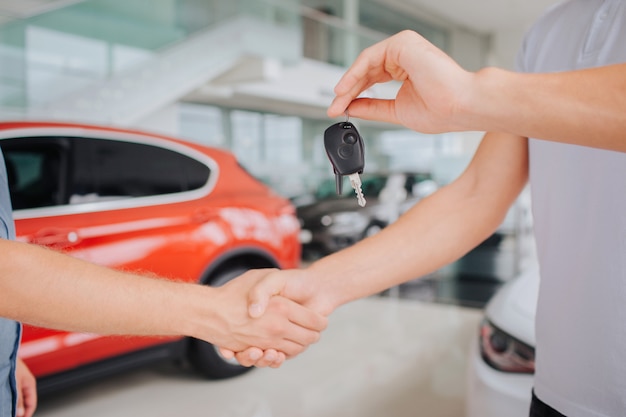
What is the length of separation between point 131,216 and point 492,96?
214cm

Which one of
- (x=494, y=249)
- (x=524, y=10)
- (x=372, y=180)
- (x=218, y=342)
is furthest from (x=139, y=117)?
(x=524, y=10)

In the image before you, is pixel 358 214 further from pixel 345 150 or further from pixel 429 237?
pixel 345 150

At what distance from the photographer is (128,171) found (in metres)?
2.61

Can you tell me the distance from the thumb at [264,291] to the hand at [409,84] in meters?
0.37

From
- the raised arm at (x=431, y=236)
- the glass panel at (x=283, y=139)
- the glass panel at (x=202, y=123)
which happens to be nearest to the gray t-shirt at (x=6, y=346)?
the raised arm at (x=431, y=236)

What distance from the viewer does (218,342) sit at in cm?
97

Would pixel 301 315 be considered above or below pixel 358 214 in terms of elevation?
above

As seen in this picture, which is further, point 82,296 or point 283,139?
point 283,139

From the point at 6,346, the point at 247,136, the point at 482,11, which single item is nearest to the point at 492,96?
the point at 6,346

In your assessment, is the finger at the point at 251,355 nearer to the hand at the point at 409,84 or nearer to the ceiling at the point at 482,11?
the hand at the point at 409,84

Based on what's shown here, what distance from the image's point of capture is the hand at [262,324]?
962 millimetres

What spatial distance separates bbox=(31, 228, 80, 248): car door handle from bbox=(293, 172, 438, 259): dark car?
4.25 m

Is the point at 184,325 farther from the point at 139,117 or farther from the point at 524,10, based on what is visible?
the point at 524,10

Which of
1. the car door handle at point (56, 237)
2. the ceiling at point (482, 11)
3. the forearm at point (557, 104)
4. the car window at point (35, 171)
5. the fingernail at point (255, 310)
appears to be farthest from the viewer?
the ceiling at point (482, 11)
